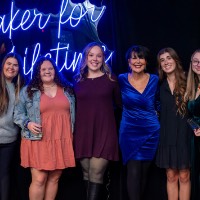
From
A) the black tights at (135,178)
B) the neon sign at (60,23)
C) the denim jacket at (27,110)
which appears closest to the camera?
the denim jacket at (27,110)

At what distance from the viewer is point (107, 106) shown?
9.48 feet

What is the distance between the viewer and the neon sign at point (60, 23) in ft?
10.8

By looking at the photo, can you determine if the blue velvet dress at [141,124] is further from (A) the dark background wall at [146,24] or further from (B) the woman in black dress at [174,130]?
(A) the dark background wall at [146,24]

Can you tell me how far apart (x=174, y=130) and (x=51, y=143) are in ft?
3.38

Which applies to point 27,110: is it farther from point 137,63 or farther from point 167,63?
point 167,63

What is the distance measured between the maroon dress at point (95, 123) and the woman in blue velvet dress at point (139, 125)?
0.15 meters

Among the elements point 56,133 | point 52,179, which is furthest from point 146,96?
point 52,179

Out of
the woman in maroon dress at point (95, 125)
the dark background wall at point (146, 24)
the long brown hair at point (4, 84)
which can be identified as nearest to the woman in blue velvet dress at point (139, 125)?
the woman in maroon dress at point (95, 125)

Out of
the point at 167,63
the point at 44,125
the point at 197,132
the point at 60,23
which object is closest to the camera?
the point at 197,132

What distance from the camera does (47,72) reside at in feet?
9.49

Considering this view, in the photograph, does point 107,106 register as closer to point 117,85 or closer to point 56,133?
point 117,85

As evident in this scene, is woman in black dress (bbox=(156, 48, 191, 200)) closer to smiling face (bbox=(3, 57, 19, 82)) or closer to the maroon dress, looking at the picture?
the maroon dress

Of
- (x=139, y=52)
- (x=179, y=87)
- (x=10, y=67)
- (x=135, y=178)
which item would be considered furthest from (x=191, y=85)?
(x=10, y=67)

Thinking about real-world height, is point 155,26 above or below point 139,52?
above
